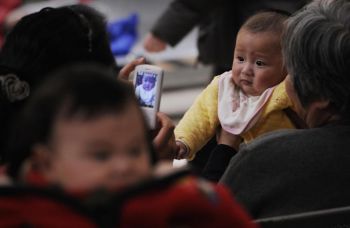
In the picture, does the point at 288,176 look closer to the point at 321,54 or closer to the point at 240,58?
the point at 321,54

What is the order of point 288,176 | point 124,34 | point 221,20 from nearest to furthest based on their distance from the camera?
point 288,176, point 221,20, point 124,34

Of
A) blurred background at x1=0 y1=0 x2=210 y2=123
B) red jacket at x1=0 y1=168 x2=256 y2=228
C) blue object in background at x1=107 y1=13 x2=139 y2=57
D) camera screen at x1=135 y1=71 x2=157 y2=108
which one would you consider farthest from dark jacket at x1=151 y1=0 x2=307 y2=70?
blue object in background at x1=107 y1=13 x2=139 y2=57

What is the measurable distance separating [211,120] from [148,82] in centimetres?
21

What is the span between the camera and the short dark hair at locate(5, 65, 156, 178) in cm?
122

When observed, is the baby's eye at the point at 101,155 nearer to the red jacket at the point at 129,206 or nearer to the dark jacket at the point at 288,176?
→ the red jacket at the point at 129,206

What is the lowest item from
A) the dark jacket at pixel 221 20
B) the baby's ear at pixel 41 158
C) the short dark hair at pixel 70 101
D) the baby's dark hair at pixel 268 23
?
the dark jacket at pixel 221 20

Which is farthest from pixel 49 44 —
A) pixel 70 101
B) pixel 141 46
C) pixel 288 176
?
pixel 141 46

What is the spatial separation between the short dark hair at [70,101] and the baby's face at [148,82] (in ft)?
2.63

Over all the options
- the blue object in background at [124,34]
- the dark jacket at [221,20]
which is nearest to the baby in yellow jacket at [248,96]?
the dark jacket at [221,20]

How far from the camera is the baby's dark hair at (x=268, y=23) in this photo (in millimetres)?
2166

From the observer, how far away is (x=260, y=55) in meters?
2.16

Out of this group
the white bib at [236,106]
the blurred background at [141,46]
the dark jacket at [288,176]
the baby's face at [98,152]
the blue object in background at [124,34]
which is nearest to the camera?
the baby's face at [98,152]

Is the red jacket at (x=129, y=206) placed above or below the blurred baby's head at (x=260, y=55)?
A: above

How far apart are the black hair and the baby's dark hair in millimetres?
390
